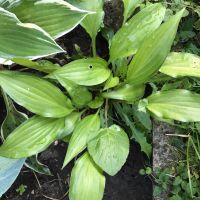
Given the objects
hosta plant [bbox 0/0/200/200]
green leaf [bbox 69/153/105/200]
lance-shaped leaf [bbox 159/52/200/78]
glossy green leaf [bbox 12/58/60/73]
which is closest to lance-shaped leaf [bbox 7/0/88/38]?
hosta plant [bbox 0/0/200/200]

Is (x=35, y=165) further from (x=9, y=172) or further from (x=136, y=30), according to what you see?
(x=136, y=30)

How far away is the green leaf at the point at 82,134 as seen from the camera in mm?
1284

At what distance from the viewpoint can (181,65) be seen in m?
1.28

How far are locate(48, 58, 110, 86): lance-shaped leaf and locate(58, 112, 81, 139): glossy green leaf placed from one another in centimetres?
15

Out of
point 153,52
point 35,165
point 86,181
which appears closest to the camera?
point 153,52

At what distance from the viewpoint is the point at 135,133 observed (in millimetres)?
1405

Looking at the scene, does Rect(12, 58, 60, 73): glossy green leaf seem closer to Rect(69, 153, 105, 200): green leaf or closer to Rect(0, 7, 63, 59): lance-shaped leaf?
Rect(0, 7, 63, 59): lance-shaped leaf

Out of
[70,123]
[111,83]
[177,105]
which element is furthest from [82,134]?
[177,105]

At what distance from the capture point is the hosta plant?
3.94ft

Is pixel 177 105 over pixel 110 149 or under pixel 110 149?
over

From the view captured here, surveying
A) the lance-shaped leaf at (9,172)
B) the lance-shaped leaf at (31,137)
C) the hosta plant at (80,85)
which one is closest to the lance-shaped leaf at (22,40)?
the hosta plant at (80,85)

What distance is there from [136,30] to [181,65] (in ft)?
0.61

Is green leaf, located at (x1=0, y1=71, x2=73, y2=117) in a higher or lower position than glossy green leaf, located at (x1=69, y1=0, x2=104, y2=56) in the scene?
lower

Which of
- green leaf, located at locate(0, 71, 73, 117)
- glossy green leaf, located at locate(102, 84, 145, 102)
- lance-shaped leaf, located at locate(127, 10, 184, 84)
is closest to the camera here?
lance-shaped leaf, located at locate(127, 10, 184, 84)
